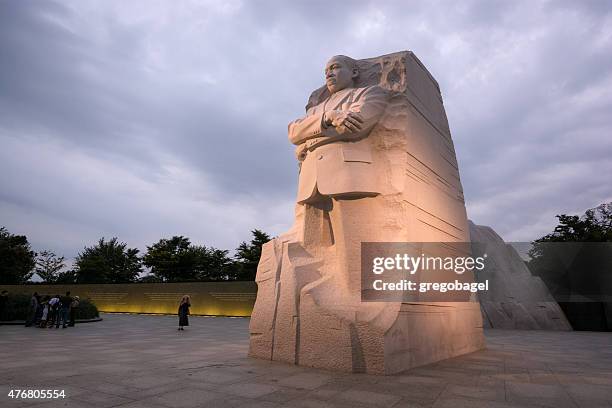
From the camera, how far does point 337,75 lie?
6.55m

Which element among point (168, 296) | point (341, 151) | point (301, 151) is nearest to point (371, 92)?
point (341, 151)

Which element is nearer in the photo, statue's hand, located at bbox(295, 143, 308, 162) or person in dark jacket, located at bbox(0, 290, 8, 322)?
statue's hand, located at bbox(295, 143, 308, 162)

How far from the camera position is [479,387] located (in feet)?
14.2

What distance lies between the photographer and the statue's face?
6.55 meters

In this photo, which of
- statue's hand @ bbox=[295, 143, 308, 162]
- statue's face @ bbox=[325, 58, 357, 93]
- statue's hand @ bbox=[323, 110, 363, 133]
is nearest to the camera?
statue's hand @ bbox=[323, 110, 363, 133]

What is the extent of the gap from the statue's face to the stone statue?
0.6 inches

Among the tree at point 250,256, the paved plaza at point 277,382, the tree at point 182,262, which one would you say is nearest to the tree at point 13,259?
the tree at point 182,262

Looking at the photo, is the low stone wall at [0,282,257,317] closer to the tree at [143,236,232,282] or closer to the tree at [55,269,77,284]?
the tree at [143,236,232,282]

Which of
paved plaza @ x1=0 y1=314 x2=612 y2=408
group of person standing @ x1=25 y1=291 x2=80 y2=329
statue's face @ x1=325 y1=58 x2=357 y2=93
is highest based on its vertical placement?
statue's face @ x1=325 y1=58 x2=357 y2=93

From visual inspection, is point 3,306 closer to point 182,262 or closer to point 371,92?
point 371,92

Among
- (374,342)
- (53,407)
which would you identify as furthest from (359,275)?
(53,407)

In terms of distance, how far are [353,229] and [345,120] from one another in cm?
154

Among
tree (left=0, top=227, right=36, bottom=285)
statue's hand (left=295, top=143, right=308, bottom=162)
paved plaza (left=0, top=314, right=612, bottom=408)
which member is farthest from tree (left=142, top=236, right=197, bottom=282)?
statue's hand (left=295, top=143, right=308, bottom=162)

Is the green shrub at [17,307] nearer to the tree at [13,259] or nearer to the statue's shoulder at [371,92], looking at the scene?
the statue's shoulder at [371,92]
